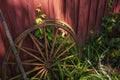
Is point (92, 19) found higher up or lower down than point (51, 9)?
lower down

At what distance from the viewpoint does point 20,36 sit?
8.41ft

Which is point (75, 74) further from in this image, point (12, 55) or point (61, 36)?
point (12, 55)

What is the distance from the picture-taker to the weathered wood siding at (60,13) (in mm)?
2469

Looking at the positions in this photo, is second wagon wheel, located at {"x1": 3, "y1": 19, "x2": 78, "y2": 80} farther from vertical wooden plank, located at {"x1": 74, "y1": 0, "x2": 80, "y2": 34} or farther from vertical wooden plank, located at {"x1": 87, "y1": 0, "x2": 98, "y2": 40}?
vertical wooden plank, located at {"x1": 87, "y1": 0, "x2": 98, "y2": 40}

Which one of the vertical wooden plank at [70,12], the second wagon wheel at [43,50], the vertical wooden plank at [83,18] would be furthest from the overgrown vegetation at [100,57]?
the vertical wooden plank at [70,12]

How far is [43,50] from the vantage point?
2.97 m

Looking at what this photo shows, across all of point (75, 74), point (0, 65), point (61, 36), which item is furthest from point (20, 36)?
point (75, 74)

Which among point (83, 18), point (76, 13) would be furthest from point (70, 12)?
point (83, 18)

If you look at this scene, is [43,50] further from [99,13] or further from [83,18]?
[99,13]

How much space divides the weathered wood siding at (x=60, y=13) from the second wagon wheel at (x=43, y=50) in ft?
0.42

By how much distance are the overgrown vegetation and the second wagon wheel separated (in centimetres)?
5

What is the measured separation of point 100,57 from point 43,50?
1109 mm

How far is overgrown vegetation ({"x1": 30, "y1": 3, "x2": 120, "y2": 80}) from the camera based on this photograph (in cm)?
304

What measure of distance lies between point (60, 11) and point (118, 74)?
1402mm
